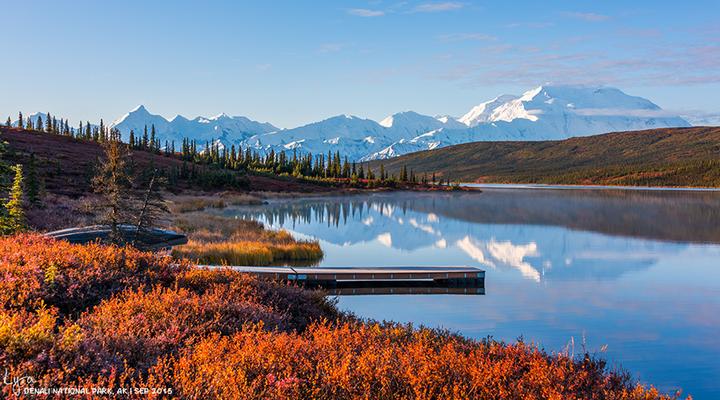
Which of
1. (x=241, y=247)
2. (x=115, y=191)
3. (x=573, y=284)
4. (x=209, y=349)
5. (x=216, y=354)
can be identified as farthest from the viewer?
(x=241, y=247)

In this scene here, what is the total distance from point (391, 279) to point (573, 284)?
967cm

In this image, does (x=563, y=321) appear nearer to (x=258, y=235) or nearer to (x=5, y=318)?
(x=5, y=318)

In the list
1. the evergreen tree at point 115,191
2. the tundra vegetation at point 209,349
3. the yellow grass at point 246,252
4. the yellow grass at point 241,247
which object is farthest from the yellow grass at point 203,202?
the tundra vegetation at point 209,349

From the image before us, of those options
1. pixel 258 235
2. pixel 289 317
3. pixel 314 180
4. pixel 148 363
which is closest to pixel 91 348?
pixel 148 363

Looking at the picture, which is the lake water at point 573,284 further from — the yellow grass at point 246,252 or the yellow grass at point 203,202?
the yellow grass at point 203,202

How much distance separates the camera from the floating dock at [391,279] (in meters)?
23.3

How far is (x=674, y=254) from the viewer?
3778 cm
